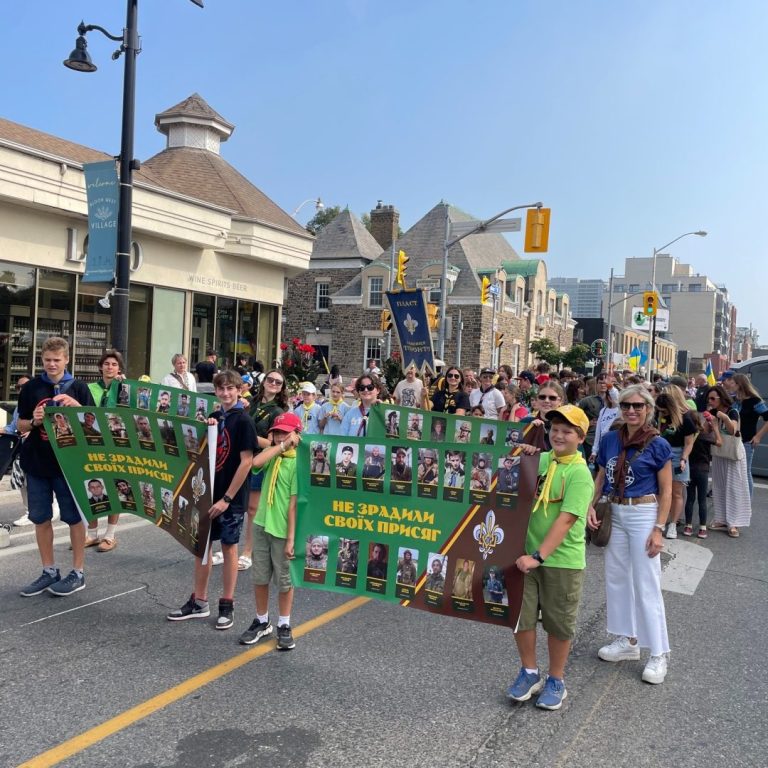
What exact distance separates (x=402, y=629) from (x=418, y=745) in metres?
1.63

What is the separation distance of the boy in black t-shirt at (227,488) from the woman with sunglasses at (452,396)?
263 inches

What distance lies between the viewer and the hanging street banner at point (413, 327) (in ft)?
41.4

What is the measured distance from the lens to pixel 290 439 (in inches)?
184

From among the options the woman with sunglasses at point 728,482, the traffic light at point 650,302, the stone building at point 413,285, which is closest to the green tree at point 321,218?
the stone building at point 413,285

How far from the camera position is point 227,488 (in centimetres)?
512

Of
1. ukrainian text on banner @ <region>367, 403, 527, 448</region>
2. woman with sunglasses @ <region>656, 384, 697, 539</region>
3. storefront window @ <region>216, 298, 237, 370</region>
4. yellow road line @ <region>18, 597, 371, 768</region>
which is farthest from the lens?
storefront window @ <region>216, 298, 237, 370</region>

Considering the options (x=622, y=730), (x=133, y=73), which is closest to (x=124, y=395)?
(x=622, y=730)

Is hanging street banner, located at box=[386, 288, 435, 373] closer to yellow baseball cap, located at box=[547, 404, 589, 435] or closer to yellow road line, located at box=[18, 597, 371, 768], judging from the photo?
yellow road line, located at box=[18, 597, 371, 768]

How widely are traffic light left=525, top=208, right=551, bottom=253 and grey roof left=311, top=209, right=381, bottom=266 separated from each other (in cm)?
2802

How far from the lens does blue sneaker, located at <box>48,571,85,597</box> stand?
18.3 ft

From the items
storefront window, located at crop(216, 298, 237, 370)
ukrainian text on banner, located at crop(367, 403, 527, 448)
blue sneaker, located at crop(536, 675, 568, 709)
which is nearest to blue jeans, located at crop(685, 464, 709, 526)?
ukrainian text on banner, located at crop(367, 403, 527, 448)

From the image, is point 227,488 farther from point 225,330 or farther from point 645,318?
point 645,318

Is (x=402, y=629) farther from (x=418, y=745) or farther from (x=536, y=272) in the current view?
(x=536, y=272)

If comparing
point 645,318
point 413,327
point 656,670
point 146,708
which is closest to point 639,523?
point 656,670
